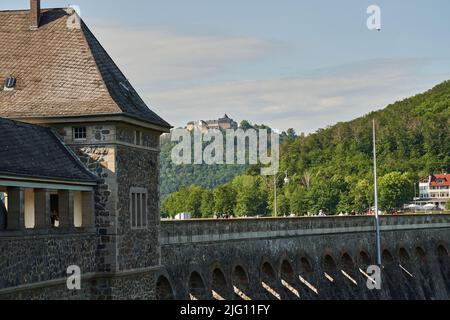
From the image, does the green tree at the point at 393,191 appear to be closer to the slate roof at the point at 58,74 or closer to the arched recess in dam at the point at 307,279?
the arched recess in dam at the point at 307,279

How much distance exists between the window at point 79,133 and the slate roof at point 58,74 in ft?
2.00

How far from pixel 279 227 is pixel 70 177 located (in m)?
18.4

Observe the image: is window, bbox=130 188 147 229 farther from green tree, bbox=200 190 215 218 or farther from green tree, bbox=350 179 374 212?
green tree, bbox=350 179 374 212

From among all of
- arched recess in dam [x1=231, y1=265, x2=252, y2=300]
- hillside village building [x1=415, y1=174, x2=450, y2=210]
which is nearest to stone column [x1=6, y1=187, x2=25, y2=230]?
arched recess in dam [x1=231, y1=265, x2=252, y2=300]

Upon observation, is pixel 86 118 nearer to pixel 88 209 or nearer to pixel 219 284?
pixel 88 209

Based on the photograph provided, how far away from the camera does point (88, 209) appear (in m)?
34.5

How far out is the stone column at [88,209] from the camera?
34.4 meters

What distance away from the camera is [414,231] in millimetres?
67938

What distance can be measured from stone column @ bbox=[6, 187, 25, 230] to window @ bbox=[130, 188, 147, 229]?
17.7 feet

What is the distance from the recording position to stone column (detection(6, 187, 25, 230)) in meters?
30.7

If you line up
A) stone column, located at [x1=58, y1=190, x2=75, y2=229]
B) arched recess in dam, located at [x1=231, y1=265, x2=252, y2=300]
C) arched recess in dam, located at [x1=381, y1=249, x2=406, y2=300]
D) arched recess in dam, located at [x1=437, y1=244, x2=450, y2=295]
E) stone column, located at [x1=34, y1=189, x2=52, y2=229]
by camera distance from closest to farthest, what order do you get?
stone column, located at [x1=34, y1=189, x2=52, y2=229], stone column, located at [x1=58, y1=190, x2=75, y2=229], arched recess in dam, located at [x1=231, y1=265, x2=252, y2=300], arched recess in dam, located at [x1=381, y1=249, x2=406, y2=300], arched recess in dam, located at [x1=437, y1=244, x2=450, y2=295]

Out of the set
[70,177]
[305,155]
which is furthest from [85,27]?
[305,155]

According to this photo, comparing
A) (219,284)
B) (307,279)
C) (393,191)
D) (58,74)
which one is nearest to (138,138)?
(58,74)

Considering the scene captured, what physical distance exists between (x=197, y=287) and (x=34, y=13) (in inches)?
428
